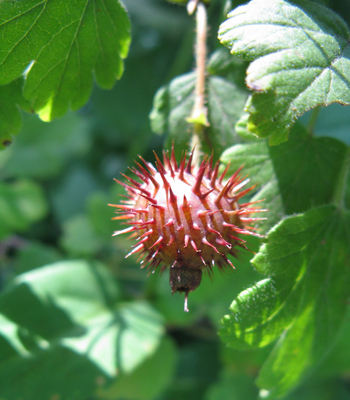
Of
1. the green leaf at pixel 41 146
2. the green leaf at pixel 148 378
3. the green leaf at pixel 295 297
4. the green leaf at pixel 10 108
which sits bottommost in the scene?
the green leaf at pixel 148 378

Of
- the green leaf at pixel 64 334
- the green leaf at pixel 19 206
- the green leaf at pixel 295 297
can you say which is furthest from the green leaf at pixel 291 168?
the green leaf at pixel 19 206

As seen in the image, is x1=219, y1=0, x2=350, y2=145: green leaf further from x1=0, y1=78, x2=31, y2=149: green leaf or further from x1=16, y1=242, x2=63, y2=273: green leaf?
x1=16, y1=242, x2=63, y2=273: green leaf

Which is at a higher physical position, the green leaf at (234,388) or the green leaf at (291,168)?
the green leaf at (291,168)

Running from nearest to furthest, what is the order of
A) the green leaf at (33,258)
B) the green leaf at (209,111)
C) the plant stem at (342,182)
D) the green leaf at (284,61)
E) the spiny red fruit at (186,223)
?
the green leaf at (284,61) < the spiny red fruit at (186,223) < the plant stem at (342,182) < the green leaf at (209,111) < the green leaf at (33,258)

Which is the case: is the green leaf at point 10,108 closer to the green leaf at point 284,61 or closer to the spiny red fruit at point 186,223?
the spiny red fruit at point 186,223

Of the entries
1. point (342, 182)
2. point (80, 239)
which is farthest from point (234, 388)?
point (342, 182)
